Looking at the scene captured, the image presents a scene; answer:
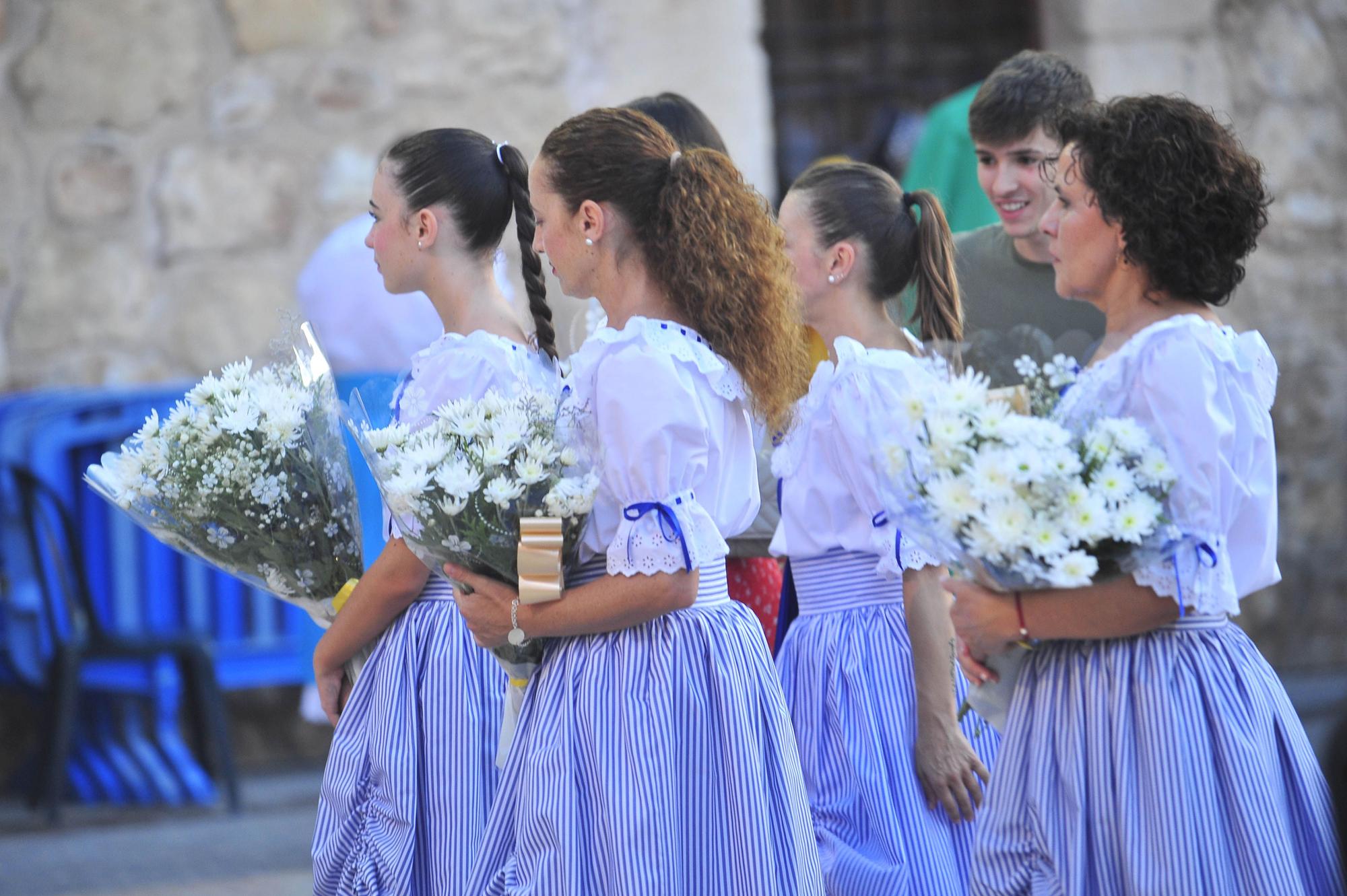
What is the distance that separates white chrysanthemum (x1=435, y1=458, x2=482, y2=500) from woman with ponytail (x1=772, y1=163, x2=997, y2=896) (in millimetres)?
803

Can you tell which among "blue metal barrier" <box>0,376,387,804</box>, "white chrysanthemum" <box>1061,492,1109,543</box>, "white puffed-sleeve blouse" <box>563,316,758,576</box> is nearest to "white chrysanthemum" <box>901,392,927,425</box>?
"white chrysanthemum" <box>1061,492,1109,543</box>

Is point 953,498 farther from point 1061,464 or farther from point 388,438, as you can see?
point 388,438

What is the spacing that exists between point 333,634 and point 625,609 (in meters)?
0.65

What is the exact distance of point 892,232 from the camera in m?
2.94

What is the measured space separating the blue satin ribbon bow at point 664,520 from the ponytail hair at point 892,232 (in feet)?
3.07

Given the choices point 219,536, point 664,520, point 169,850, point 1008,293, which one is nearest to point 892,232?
point 1008,293

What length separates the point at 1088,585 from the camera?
2006 millimetres

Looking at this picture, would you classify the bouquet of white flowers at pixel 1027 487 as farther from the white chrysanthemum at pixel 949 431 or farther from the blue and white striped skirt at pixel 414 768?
the blue and white striped skirt at pixel 414 768

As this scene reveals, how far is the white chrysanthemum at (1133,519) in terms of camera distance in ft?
6.10

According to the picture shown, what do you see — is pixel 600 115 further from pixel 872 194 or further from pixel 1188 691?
pixel 1188 691

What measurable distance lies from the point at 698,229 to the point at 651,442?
37 centimetres

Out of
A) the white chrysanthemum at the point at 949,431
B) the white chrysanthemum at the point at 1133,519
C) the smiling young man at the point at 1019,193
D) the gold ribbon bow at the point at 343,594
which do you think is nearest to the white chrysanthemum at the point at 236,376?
the gold ribbon bow at the point at 343,594

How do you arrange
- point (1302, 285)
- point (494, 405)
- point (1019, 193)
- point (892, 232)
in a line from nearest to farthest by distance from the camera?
point (494, 405) < point (892, 232) < point (1019, 193) < point (1302, 285)

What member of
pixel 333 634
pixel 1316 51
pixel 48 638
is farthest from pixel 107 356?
pixel 1316 51
